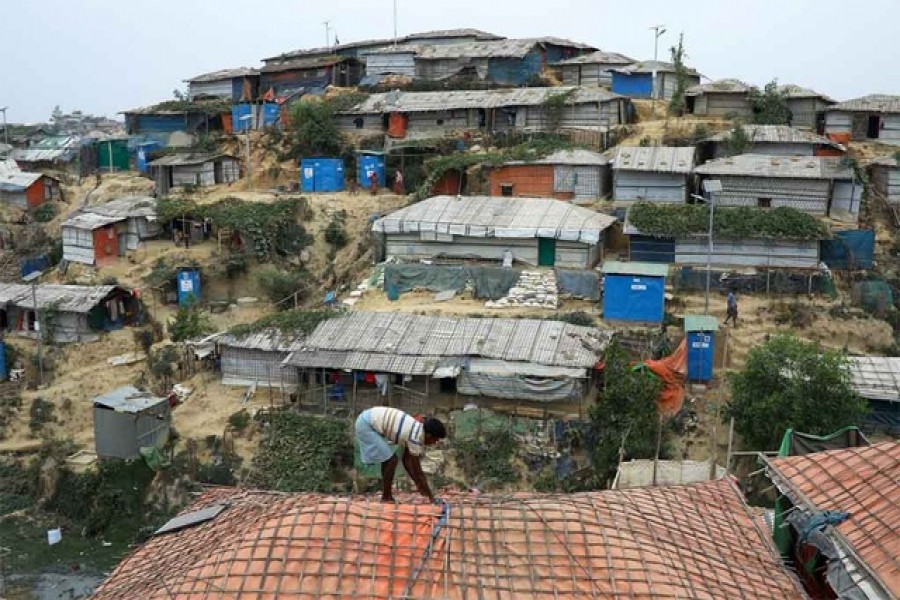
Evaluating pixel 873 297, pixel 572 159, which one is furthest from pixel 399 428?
pixel 572 159

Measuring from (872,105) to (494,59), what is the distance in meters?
15.8

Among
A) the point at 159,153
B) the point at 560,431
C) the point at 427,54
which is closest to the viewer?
the point at 560,431

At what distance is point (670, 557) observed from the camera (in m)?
7.52

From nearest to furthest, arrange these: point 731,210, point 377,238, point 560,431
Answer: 1. point 560,431
2. point 731,210
3. point 377,238

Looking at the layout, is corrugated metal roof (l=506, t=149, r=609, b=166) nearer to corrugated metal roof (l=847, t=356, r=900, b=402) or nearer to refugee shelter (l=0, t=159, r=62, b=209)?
corrugated metal roof (l=847, t=356, r=900, b=402)

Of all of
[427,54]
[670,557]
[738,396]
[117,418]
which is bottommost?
[117,418]

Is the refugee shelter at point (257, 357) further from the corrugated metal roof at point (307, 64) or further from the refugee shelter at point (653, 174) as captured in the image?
the corrugated metal roof at point (307, 64)

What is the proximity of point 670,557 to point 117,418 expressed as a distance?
1562cm

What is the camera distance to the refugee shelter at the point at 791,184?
1001 inches

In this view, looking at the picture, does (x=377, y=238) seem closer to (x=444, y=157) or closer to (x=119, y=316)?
(x=444, y=157)

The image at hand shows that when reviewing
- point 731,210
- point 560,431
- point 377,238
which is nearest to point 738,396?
point 560,431

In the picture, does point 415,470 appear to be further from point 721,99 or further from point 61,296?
point 721,99

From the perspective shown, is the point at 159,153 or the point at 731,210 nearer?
the point at 731,210

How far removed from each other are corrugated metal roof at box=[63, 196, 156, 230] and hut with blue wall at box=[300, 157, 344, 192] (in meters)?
5.89
